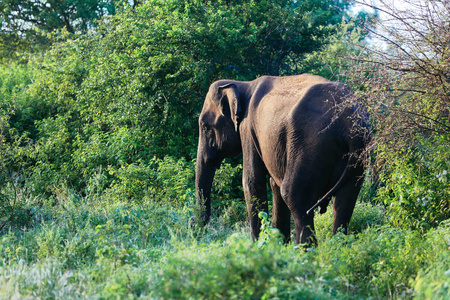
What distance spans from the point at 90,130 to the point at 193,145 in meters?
3.07

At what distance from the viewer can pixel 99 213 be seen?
870cm

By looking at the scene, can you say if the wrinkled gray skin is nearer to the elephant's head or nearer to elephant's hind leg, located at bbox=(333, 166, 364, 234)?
elephant's hind leg, located at bbox=(333, 166, 364, 234)

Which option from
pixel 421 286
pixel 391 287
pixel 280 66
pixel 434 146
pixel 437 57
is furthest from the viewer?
pixel 280 66

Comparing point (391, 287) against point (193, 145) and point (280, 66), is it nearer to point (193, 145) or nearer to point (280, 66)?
point (193, 145)

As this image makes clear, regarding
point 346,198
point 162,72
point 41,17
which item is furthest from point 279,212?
point 41,17

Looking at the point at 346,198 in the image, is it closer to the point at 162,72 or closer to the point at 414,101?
the point at 414,101

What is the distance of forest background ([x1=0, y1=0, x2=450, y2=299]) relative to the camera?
4.70 m

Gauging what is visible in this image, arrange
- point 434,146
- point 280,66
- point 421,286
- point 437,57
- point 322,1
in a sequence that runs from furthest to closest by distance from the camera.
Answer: point 322,1 < point 280,66 < point 434,146 < point 437,57 < point 421,286

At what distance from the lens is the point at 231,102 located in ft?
25.7

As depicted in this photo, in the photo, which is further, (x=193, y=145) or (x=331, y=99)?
(x=193, y=145)

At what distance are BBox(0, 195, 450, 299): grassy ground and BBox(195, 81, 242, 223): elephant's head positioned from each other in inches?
25.4

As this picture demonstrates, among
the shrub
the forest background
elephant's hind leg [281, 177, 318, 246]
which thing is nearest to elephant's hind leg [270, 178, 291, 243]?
the forest background

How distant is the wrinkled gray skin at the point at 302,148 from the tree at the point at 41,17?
17.3 m

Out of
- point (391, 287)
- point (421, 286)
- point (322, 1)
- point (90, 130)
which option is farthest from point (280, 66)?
point (421, 286)
